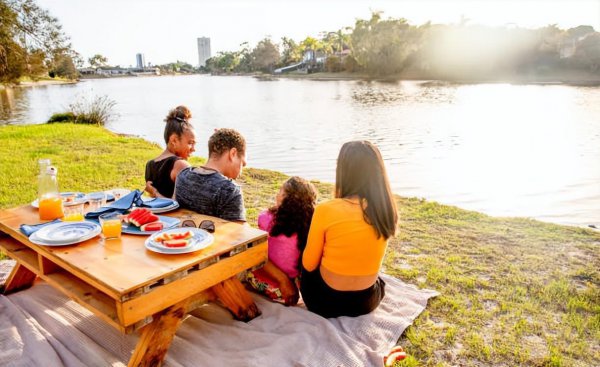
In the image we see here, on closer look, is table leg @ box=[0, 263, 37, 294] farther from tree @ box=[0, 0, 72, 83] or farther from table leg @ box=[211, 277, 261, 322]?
tree @ box=[0, 0, 72, 83]

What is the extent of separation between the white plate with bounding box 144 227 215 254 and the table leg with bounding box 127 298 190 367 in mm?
315

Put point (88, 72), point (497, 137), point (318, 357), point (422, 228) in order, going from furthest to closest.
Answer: point (88, 72) < point (497, 137) < point (422, 228) < point (318, 357)

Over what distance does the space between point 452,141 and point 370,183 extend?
12.4 m

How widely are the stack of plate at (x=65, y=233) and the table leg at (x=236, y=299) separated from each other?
0.83m

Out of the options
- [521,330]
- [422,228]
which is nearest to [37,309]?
[521,330]

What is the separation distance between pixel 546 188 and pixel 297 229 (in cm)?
720

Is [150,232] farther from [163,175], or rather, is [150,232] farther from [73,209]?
[163,175]

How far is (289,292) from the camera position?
9.96ft

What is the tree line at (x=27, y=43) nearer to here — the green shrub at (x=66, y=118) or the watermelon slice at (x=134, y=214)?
the green shrub at (x=66, y=118)

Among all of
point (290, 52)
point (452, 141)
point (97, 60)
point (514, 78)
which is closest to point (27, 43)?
point (452, 141)

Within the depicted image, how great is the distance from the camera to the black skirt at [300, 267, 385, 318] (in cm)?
283

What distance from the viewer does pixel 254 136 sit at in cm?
1548

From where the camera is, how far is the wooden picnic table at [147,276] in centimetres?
203

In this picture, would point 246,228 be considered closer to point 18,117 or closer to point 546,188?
point 546,188
